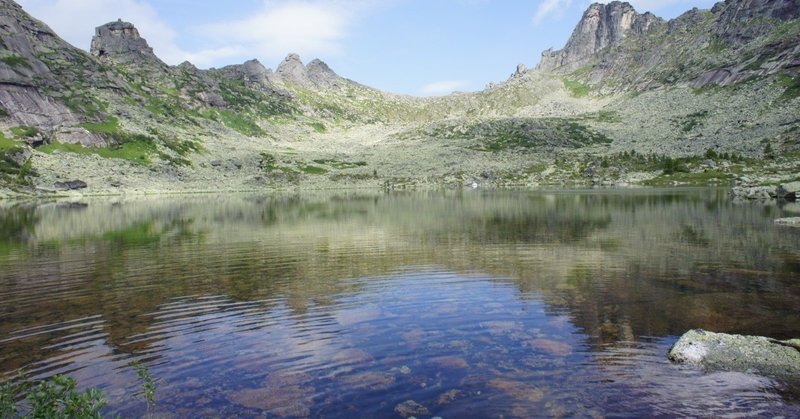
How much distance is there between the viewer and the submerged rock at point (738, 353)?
16.3m

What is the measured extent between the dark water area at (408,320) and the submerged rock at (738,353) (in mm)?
570

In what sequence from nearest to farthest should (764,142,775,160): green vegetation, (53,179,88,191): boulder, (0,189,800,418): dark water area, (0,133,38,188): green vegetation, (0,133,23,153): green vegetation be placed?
(0,189,800,418): dark water area, (764,142,775,160): green vegetation, (0,133,38,188): green vegetation, (53,179,88,191): boulder, (0,133,23,153): green vegetation

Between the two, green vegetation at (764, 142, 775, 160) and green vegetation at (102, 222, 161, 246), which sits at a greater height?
green vegetation at (764, 142, 775, 160)

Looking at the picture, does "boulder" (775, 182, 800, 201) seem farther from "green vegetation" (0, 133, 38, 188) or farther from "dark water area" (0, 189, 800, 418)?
"green vegetation" (0, 133, 38, 188)

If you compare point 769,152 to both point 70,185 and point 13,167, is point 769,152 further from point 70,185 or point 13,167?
point 13,167

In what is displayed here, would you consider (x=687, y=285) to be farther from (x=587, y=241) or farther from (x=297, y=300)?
(x=297, y=300)

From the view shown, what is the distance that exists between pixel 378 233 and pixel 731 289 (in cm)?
3709

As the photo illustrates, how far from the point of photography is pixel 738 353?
1708cm

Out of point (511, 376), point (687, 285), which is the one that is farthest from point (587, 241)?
point (511, 376)

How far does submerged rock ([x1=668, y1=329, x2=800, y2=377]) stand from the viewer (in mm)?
16312

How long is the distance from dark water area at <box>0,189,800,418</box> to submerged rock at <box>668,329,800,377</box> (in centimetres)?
57

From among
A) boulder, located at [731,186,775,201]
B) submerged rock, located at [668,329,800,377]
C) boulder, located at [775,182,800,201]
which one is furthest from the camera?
boulder, located at [731,186,775,201]

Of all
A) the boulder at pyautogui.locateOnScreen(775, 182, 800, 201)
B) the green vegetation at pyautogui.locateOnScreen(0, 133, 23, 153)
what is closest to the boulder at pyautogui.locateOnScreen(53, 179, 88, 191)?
the green vegetation at pyautogui.locateOnScreen(0, 133, 23, 153)

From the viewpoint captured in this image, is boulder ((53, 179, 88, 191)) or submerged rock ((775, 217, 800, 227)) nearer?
submerged rock ((775, 217, 800, 227))
